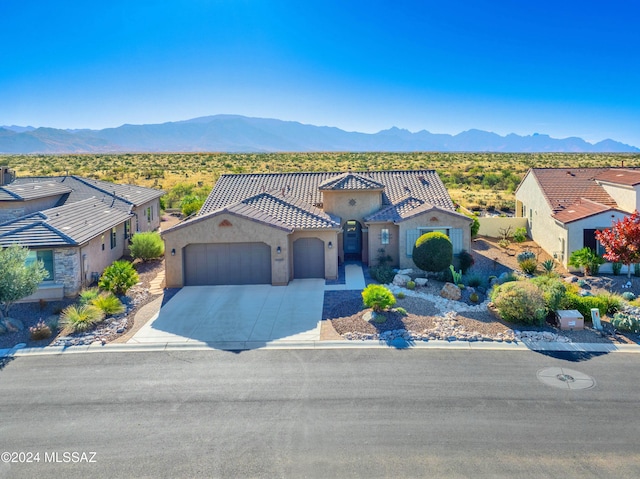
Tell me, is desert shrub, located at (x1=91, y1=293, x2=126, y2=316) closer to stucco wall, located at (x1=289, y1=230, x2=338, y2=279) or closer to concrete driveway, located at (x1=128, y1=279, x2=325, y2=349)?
concrete driveway, located at (x1=128, y1=279, x2=325, y2=349)

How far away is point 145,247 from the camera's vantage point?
26172 mm

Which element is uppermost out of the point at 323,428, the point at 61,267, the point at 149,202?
the point at 149,202

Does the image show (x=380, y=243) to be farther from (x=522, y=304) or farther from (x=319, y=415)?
(x=319, y=415)

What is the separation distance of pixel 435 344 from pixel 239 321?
6958 mm

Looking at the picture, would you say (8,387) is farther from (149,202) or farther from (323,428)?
(149,202)

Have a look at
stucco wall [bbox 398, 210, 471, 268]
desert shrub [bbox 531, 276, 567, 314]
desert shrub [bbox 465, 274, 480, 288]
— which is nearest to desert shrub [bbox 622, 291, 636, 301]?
desert shrub [bbox 531, 276, 567, 314]

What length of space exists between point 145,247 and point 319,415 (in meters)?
18.3

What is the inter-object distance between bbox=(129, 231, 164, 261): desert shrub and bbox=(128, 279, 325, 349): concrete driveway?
226 inches

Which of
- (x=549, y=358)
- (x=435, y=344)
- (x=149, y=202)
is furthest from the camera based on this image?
(x=149, y=202)

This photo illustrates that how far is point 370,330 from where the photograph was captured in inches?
629

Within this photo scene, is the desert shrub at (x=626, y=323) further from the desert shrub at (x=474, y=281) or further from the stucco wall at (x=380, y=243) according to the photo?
the stucco wall at (x=380, y=243)

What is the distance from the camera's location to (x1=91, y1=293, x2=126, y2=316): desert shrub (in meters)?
17.8

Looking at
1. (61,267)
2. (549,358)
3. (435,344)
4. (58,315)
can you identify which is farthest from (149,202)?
(549,358)

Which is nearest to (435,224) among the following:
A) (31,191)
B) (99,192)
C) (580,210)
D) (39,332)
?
(580,210)
